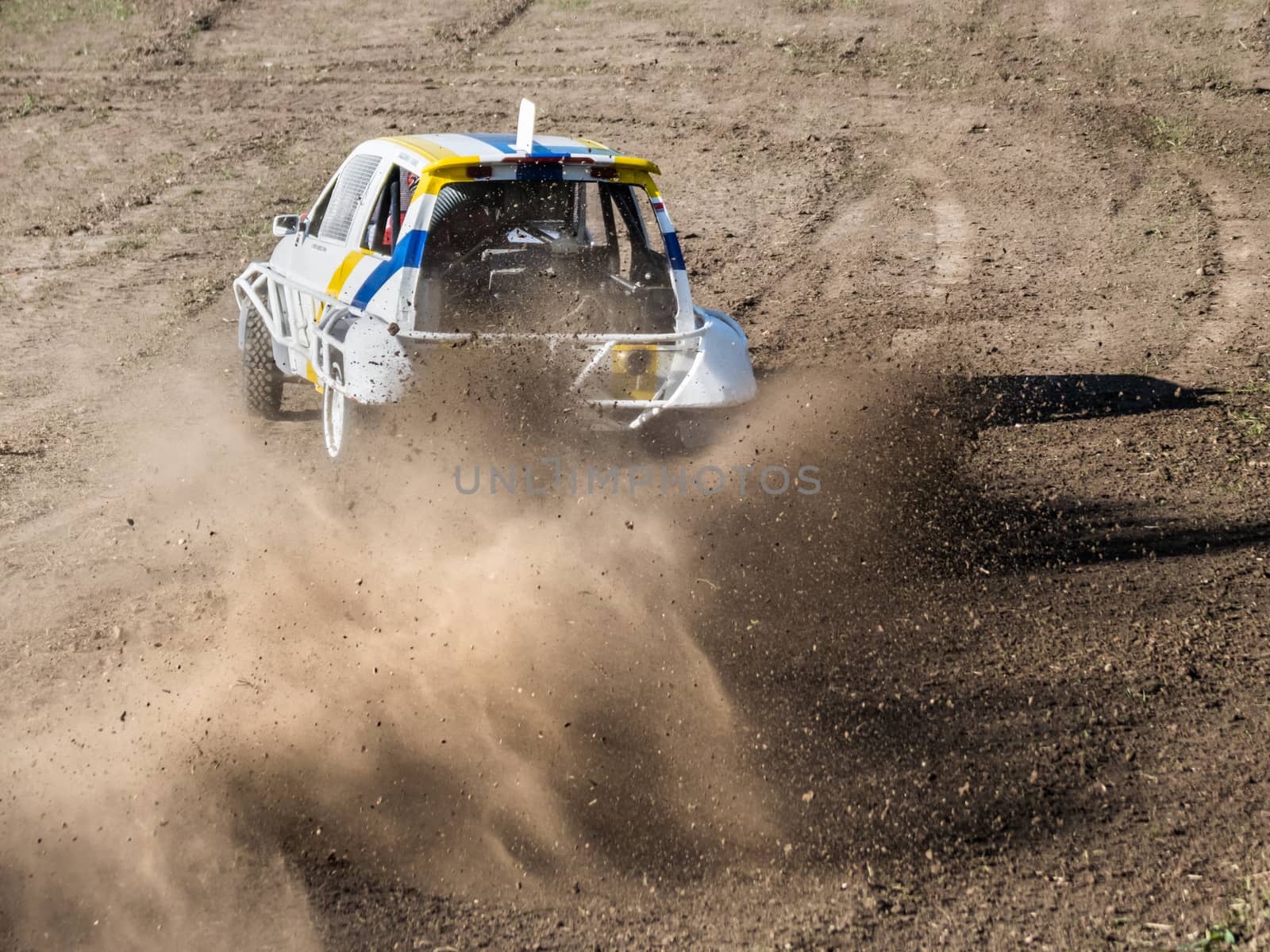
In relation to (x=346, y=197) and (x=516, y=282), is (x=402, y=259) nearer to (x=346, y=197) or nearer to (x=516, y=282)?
(x=516, y=282)

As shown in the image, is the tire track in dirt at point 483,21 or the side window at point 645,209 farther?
the tire track in dirt at point 483,21

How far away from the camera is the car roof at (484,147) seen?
18.0 ft

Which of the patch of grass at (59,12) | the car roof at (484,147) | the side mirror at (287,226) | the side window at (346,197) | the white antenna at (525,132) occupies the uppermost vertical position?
the white antenna at (525,132)

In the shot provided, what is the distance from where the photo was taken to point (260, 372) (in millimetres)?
7512

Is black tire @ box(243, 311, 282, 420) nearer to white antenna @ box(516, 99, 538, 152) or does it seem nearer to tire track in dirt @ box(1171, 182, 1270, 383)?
white antenna @ box(516, 99, 538, 152)

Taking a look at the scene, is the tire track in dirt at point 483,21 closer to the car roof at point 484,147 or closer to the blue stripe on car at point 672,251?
the car roof at point 484,147

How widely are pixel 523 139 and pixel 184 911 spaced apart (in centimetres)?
367

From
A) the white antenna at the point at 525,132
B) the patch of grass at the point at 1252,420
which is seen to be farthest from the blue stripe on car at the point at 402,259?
the patch of grass at the point at 1252,420

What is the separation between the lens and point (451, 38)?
63.8 ft

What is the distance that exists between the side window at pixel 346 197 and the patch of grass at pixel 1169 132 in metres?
12.2

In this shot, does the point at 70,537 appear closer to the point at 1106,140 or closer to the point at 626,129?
the point at 626,129

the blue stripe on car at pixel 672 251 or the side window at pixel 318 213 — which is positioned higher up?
the blue stripe on car at pixel 672 251

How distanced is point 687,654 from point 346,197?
11.0 ft

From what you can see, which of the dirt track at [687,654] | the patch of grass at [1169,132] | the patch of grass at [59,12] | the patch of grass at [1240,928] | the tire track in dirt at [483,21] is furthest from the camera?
the patch of grass at [59,12]
